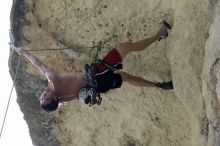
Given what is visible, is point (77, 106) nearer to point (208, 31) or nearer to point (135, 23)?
point (135, 23)

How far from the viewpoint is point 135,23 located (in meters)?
5.29

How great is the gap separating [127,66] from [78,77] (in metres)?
0.82

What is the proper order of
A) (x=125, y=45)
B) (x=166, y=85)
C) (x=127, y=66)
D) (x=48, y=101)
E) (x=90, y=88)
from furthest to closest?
(x=127, y=66)
(x=166, y=85)
(x=125, y=45)
(x=90, y=88)
(x=48, y=101)

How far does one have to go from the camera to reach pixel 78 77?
16.1 feet

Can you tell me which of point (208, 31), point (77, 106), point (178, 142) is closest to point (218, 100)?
point (208, 31)

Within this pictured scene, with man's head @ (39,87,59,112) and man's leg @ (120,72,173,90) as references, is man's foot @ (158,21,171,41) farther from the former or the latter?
man's head @ (39,87,59,112)

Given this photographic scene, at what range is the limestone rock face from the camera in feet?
15.1

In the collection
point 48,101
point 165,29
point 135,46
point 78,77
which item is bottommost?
point 48,101

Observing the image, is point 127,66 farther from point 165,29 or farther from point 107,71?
point 165,29

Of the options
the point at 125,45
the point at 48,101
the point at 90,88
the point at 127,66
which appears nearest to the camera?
the point at 48,101

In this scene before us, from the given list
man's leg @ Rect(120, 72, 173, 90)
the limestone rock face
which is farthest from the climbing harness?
the limestone rock face

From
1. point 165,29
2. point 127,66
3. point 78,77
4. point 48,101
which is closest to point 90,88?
point 78,77

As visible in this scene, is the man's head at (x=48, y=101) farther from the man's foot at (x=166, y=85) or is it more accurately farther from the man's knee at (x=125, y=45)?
the man's foot at (x=166, y=85)

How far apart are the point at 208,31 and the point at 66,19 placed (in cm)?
190
